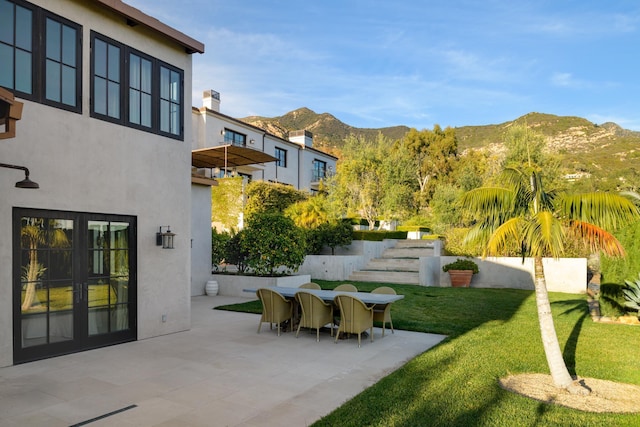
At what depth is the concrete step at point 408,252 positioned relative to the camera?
2134cm

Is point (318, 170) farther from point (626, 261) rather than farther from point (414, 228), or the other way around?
point (626, 261)

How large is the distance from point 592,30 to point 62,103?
19.9 meters

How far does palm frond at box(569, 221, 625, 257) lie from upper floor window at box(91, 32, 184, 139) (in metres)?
7.44

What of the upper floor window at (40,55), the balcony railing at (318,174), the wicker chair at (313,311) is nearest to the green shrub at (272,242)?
the wicker chair at (313,311)

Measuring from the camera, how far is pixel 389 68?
27.3m

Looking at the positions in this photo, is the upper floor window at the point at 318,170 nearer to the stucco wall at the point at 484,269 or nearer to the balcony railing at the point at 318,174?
the balcony railing at the point at 318,174

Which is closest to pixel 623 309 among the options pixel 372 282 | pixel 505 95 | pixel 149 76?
pixel 372 282

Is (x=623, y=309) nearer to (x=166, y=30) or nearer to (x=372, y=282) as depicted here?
(x=372, y=282)

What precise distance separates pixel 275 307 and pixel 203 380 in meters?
2.95

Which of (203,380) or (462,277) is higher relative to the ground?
(462,277)

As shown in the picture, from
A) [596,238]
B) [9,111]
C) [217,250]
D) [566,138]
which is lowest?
[217,250]

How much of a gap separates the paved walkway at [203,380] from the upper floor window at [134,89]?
13.7ft

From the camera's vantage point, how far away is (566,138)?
58219 millimetres

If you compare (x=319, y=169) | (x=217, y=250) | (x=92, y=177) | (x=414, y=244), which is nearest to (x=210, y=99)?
(x=319, y=169)
